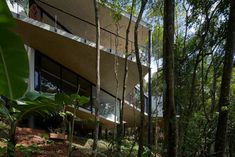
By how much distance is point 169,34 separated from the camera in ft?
29.2

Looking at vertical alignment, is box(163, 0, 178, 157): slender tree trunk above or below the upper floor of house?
below

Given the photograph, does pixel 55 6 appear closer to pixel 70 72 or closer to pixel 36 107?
pixel 70 72

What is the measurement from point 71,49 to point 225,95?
9.48 metres

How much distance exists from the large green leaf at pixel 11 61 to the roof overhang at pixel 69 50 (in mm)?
13272

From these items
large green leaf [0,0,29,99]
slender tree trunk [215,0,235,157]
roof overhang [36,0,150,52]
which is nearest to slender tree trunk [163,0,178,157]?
large green leaf [0,0,29,99]

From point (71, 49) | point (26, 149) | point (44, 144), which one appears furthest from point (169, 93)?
point (71, 49)

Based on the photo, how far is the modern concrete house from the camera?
773 inches

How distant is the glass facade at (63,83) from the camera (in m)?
21.3

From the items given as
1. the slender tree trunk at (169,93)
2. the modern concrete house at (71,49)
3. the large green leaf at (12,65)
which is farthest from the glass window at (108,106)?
the large green leaf at (12,65)

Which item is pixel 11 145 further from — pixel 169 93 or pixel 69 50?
pixel 69 50

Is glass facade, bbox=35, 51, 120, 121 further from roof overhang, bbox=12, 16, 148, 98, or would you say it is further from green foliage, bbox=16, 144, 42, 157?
green foliage, bbox=16, 144, 42, 157

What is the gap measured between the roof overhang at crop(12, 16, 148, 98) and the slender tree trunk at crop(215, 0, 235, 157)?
7.92m

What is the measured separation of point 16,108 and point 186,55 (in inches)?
508

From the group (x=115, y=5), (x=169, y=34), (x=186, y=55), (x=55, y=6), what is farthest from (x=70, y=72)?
(x=169, y=34)
